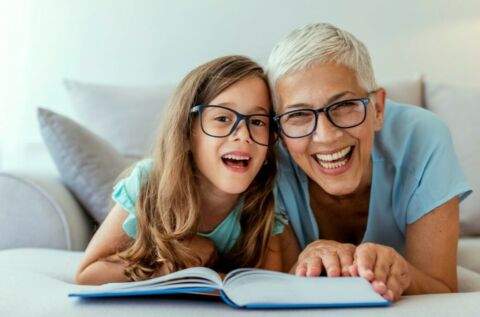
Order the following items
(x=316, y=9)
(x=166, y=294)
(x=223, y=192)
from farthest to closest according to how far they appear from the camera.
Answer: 1. (x=316, y=9)
2. (x=223, y=192)
3. (x=166, y=294)

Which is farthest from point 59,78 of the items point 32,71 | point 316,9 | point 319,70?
point 319,70

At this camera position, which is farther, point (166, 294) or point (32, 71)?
point (32, 71)

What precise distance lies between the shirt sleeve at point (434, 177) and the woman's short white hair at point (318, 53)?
0.20 metres

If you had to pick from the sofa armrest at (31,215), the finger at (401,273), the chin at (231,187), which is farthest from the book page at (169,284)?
the sofa armrest at (31,215)

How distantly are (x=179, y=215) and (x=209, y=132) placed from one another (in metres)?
0.22

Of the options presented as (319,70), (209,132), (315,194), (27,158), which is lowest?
(27,158)

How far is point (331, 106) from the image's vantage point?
131cm

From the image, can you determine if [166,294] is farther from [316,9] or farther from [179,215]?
[316,9]

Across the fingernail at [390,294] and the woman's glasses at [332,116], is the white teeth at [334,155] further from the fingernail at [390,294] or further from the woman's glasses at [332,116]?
the fingernail at [390,294]

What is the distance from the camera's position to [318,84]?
1309 mm

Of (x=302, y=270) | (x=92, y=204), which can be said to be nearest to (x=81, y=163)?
(x=92, y=204)

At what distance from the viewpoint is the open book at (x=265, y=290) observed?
2.74 feet

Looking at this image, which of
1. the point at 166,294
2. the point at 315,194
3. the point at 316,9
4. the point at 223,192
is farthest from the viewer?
the point at 316,9

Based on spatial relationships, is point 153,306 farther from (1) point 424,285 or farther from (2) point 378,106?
(2) point 378,106
